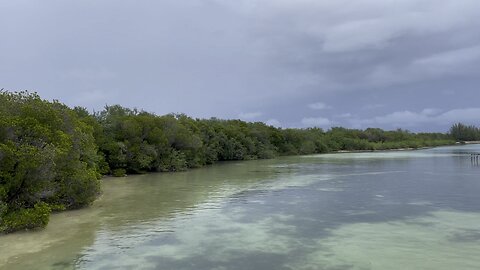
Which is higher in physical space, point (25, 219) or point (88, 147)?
point (88, 147)

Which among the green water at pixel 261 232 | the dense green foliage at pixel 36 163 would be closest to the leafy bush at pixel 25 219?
→ the dense green foliage at pixel 36 163

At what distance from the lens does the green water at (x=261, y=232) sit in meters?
10.9

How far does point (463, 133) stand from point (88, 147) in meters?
168

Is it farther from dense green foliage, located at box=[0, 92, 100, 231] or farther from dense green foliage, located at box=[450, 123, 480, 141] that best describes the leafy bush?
dense green foliage, located at box=[450, 123, 480, 141]

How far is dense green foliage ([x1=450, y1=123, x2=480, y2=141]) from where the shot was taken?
534ft

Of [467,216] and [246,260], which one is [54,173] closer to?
[246,260]

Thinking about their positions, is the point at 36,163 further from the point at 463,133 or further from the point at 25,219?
the point at 463,133

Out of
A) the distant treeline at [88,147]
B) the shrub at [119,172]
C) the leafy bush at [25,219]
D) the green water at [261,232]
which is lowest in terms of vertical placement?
the green water at [261,232]

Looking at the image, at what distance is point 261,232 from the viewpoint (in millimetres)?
14422

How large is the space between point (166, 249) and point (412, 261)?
6.59m

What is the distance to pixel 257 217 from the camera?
17.3 m

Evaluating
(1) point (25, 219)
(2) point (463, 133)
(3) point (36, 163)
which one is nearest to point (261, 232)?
(1) point (25, 219)

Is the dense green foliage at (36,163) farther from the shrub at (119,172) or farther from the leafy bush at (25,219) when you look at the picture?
the shrub at (119,172)

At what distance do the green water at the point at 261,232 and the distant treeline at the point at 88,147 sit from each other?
4.42 ft
